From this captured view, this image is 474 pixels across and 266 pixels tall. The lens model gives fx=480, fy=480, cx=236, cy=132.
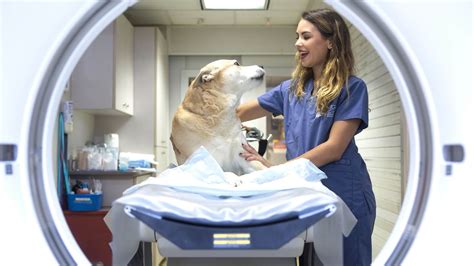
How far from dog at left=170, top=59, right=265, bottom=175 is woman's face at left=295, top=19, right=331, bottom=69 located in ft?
0.60

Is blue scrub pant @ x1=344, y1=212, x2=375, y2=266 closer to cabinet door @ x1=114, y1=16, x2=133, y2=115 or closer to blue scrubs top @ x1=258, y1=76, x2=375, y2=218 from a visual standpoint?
blue scrubs top @ x1=258, y1=76, x2=375, y2=218

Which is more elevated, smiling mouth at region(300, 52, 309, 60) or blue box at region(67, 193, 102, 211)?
smiling mouth at region(300, 52, 309, 60)

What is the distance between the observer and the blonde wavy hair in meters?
1.68

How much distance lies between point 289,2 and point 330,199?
321 cm

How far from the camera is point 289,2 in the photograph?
4047 mm

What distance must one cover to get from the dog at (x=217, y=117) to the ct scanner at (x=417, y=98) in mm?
807

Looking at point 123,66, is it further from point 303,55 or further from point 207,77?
point 303,55

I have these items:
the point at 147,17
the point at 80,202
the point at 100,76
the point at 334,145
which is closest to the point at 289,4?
the point at 147,17

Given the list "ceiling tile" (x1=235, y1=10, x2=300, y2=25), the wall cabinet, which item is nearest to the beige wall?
"ceiling tile" (x1=235, y1=10, x2=300, y2=25)

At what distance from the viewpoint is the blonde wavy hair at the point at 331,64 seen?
1.68 m

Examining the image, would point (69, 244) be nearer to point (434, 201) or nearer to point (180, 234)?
point (180, 234)

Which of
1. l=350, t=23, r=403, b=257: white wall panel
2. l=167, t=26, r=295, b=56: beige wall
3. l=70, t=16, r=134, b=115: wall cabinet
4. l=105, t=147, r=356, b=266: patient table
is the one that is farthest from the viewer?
l=167, t=26, r=295, b=56: beige wall

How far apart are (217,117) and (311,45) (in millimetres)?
434

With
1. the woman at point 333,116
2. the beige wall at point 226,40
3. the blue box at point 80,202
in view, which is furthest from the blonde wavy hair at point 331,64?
the beige wall at point 226,40
